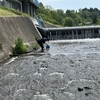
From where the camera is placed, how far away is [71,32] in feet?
127

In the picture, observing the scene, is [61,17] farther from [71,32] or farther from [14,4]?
[71,32]

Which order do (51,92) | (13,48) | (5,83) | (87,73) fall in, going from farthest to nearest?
1. (13,48)
2. (87,73)
3. (5,83)
4. (51,92)

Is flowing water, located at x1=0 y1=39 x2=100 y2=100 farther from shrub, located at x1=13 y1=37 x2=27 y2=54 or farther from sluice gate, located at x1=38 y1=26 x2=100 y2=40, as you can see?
sluice gate, located at x1=38 y1=26 x2=100 y2=40

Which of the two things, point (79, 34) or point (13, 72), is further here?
point (79, 34)

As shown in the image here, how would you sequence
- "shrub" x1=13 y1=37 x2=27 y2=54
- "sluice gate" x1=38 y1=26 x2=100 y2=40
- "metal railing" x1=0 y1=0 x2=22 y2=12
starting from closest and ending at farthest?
"shrub" x1=13 y1=37 x2=27 y2=54, "sluice gate" x1=38 y1=26 x2=100 y2=40, "metal railing" x1=0 y1=0 x2=22 y2=12

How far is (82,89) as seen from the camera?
8.94 metres

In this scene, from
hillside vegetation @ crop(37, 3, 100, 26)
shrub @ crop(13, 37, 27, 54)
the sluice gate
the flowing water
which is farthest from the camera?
hillside vegetation @ crop(37, 3, 100, 26)

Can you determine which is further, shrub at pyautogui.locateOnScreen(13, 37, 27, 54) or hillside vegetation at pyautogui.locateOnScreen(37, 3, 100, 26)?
hillside vegetation at pyautogui.locateOnScreen(37, 3, 100, 26)

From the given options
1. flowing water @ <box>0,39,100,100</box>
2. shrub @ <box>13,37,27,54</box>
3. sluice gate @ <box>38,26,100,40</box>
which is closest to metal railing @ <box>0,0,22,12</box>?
sluice gate @ <box>38,26,100,40</box>

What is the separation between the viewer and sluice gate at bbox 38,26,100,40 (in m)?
38.5

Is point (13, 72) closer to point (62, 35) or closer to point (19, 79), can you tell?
point (19, 79)

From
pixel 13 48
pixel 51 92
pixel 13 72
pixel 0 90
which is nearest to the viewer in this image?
pixel 51 92

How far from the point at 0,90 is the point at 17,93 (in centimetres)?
105

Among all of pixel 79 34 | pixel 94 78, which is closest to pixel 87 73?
pixel 94 78
